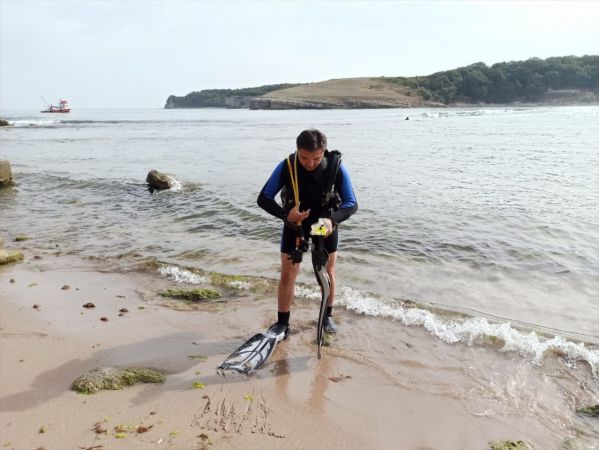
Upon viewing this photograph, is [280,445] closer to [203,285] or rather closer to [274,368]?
[274,368]

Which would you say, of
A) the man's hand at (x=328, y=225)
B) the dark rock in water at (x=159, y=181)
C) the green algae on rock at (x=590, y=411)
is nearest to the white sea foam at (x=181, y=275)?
the man's hand at (x=328, y=225)

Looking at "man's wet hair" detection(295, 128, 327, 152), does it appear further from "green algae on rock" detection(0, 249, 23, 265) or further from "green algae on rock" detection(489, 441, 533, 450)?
"green algae on rock" detection(0, 249, 23, 265)

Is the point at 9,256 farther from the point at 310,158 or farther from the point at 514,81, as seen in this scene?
the point at 514,81

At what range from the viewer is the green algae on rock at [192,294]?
22.8 ft

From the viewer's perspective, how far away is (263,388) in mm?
4371

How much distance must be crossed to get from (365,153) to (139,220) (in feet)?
53.9

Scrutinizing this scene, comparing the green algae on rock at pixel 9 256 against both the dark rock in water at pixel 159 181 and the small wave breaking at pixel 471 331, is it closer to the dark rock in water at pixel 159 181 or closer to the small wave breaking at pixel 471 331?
the small wave breaking at pixel 471 331

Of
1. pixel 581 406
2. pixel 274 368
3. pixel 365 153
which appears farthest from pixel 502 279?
pixel 365 153

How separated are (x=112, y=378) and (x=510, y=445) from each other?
3.63 m

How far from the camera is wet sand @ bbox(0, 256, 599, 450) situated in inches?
143

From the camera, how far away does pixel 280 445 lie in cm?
351

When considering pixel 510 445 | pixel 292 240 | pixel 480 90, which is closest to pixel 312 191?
pixel 292 240

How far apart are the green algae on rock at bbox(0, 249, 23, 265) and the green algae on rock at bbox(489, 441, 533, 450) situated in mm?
Result: 8692

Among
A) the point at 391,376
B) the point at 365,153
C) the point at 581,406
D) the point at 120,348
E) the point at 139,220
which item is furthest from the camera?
the point at 365,153
